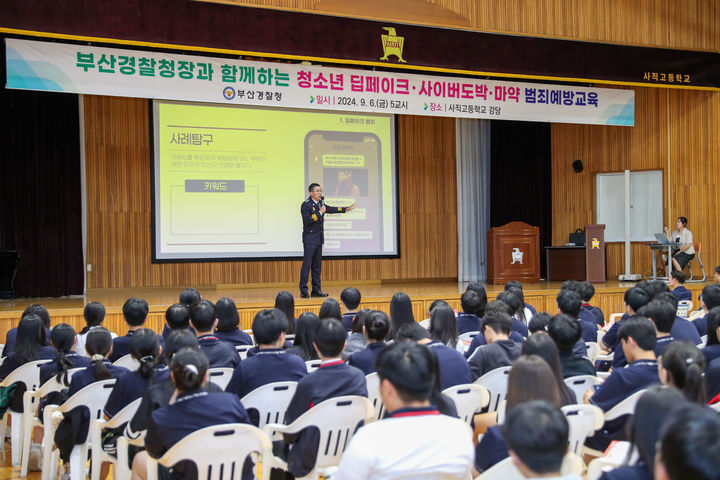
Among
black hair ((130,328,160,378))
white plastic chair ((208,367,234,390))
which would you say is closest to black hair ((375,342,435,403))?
black hair ((130,328,160,378))

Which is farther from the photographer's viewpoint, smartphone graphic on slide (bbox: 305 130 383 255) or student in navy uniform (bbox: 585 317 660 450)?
smartphone graphic on slide (bbox: 305 130 383 255)

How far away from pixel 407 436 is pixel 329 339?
1.07m

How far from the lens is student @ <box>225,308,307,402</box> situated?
318cm

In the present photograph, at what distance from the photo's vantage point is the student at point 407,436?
1.82m

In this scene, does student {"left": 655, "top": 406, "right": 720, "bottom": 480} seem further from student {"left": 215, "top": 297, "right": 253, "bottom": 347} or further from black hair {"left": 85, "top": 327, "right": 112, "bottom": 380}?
student {"left": 215, "top": 297, "right": 253, "bottom": 347}

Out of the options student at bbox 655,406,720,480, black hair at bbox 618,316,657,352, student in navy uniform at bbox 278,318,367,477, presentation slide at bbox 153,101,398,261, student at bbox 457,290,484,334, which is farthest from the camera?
presentation slide at bbox 153,101,398,261

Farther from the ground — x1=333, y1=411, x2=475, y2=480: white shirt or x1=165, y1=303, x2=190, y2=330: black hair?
x1=165, y1=303, x2=190, y2=330: black hair

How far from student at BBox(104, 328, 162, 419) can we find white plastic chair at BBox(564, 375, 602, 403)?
1.89 meters

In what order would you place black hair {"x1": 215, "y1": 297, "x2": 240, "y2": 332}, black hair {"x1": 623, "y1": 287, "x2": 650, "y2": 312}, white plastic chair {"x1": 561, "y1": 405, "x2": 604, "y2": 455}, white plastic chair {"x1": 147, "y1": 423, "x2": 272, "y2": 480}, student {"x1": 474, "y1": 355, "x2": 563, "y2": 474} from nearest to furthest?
student {"x1": 474, "y1": 355, "x2": 563, "y2": 474} < white plastic chair {"x1": 147, "y1": 423, "x2": 272, "y2": 480} < white plastic chair {"x1": 561, "y1": 405, "x2": 604, "y2": 455} < black hair {"x1": 215, "y1": 297, "x2": 240, "y2": 332} < black hair {"x1": 623, "y1": 287, "x2": 650, "y2": 312}

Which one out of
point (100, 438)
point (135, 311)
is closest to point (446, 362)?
point (100, 438)

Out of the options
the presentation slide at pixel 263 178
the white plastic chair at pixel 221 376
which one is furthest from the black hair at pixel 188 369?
the presentation slide at pixel 263 178

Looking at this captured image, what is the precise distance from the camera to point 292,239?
1016cm

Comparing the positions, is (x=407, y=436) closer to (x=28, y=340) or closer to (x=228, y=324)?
(x=228, y=324)

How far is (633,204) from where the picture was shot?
11188 millimetres
